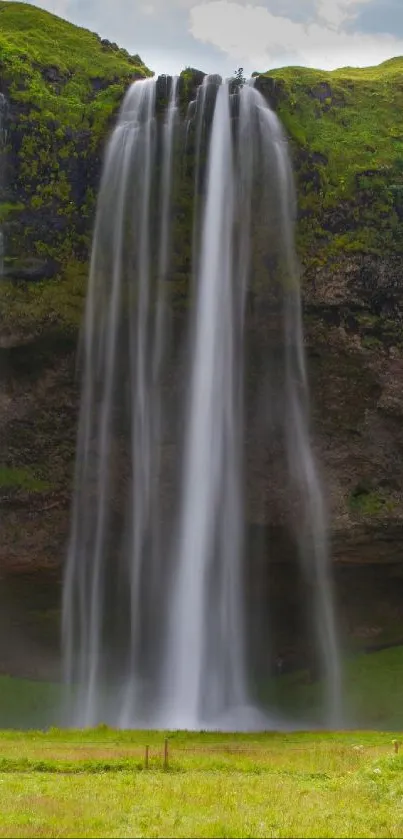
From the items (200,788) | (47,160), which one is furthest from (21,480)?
(200,788)

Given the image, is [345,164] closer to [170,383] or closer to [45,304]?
[170,383]

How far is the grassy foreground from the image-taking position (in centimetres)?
1006

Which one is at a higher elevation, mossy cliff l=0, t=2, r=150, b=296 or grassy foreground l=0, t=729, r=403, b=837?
mossy cliff l=0, t=2, r=150, b=296

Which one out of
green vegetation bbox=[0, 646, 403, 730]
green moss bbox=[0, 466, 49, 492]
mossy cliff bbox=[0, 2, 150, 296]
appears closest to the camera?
green vegetation bbox=[0, 646, 403, 730]

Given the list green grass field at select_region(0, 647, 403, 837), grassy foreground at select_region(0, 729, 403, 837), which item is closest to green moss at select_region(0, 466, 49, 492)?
green grass field at select_region(0, 647, 403, 837)

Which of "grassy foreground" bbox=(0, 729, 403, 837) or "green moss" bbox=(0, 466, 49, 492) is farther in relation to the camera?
"green moss" bbox=(0, 466, 49, 492)

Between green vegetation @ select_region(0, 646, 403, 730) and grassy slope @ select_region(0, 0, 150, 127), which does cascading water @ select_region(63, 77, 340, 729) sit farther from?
grassy slope @ select_region(0, 0, 150, 127)

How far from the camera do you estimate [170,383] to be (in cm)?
2984

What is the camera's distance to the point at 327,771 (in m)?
15.7

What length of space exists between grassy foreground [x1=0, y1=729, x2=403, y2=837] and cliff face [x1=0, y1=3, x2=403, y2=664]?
10.4 metres

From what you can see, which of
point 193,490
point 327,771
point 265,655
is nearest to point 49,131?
point 193,490

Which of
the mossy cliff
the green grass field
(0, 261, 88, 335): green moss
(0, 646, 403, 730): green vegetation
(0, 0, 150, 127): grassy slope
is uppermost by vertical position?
(0, 0, 150, 127): grassy slope

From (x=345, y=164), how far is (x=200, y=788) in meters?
24.7

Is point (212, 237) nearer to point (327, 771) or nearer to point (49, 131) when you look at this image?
point (49, 131)
